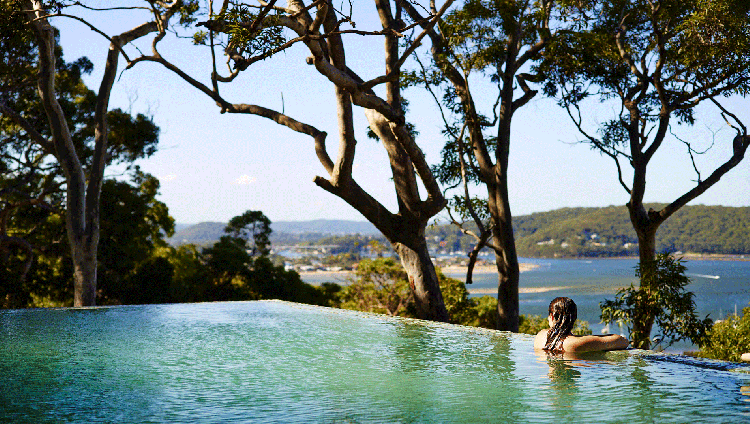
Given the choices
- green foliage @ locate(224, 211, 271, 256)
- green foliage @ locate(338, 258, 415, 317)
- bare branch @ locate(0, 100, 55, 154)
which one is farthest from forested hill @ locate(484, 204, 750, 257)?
bare branch @ locate(0, 100, 55, 154)

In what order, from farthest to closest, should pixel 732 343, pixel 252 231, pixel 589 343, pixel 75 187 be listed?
1. pixel 252 231
2. pixel 75 187
3. pixel 732 343
4. pixel 589 343

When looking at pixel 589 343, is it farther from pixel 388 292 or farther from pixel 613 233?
pixel 613 233

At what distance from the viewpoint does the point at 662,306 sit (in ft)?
25.9

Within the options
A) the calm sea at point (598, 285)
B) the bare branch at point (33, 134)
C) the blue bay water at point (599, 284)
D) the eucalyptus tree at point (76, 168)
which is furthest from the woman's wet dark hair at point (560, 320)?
the blue bay water at point (599, 284)

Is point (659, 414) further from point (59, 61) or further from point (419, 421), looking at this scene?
point (59, 61)

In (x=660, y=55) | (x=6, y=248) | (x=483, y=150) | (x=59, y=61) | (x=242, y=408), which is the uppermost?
(x=59, y=61)

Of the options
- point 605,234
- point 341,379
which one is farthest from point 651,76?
point 605,234

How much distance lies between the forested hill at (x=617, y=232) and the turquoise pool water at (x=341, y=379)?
28.6 m

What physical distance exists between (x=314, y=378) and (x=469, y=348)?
4.38ft

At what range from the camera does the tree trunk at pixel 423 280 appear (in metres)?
8.42

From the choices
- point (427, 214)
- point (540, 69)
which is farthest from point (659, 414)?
point (540, 69)

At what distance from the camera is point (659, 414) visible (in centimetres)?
283

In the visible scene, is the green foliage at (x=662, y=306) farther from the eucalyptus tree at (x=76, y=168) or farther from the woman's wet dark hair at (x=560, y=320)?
the eucalyptus tree at (x=76, y=168)

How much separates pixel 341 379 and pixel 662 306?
210 inches
